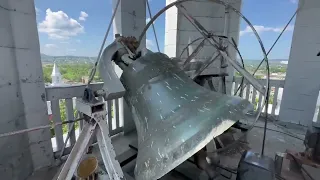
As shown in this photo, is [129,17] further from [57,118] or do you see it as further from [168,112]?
[168,112]

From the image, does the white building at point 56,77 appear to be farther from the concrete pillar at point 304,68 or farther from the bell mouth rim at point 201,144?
the concrete pillar at point 304,68

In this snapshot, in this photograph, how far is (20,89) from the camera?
146cm

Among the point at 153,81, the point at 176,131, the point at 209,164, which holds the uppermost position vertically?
the point at 153,81

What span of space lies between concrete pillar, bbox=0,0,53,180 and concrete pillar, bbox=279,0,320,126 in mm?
3315

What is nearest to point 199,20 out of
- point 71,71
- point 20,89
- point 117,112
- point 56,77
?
point 117,112

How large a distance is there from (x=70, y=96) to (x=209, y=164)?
1.55 m

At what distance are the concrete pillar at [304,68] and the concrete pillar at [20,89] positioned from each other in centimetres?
332

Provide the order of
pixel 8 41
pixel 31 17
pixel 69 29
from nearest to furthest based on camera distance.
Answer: pixel 8 41
pixel 31 17
pixel 69 29

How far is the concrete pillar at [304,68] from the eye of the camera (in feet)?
8.02

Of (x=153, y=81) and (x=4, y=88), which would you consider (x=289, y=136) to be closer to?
(x=153, y=81)

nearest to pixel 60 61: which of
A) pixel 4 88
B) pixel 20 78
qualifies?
pixel 20 78

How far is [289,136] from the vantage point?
246 centimetres

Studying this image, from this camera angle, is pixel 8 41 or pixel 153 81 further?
pixel 8 41

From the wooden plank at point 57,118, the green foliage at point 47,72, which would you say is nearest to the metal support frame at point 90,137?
the green foliage at point 47,72
